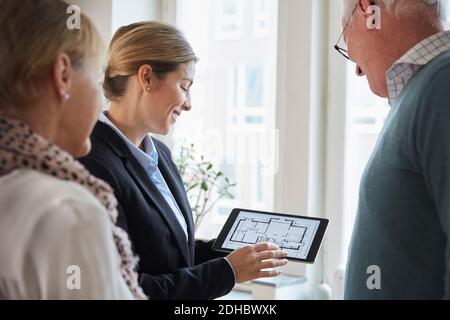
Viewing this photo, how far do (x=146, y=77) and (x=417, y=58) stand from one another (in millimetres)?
605

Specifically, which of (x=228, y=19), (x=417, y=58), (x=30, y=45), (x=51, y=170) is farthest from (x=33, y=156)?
(x=228, y=19)

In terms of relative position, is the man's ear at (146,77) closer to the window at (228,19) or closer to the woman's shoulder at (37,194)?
the woman's shoulder at (37,194)

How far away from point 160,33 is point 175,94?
0.48ft

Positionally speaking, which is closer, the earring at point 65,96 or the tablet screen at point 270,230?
the earring at point 65,96

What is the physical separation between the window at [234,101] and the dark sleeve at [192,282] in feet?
4.11

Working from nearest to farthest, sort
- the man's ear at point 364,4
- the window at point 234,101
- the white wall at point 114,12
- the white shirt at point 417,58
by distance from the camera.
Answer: the white shirt at point 417,58, the man's ear at point 364,4, the window at point 234,101, the white wall at point 114,12

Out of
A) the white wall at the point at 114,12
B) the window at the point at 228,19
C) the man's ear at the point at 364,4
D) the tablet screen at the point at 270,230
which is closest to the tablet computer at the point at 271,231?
the tablet screen at the point at 270,230

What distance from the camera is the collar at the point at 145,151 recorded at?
1.44 meters

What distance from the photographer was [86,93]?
833 mm

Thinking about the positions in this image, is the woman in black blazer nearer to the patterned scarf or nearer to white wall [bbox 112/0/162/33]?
the patterned scarf

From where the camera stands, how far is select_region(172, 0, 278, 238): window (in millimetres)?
2727

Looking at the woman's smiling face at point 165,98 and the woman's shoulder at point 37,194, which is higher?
the woman's smiling face at point 165,98

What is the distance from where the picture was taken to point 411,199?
1.08m

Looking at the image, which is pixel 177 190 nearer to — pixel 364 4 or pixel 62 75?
pixel 364 4
